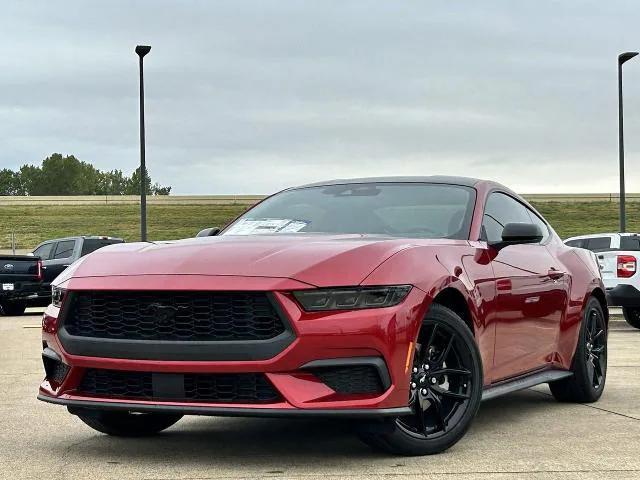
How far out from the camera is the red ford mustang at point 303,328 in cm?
514

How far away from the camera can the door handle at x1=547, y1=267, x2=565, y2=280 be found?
285 inches

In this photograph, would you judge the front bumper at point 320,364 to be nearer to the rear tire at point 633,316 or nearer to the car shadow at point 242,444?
the car shadow at point 242,444

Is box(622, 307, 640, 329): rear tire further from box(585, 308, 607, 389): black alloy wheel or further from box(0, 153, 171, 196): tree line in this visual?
box(0, 153, 171, 196): tree line

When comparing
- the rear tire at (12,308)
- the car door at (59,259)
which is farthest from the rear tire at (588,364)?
the car door at (59,259)

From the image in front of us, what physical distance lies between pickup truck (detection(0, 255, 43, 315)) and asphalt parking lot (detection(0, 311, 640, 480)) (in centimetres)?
1561

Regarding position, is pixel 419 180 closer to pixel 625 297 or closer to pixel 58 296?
pixel 58 296

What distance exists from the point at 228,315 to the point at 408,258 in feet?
3.10

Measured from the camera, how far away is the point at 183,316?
525cm

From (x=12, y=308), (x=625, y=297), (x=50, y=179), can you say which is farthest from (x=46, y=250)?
(x=50, y=179)

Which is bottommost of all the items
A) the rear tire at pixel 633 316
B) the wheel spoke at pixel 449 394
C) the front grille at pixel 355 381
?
the rear tire at pixel 633 316

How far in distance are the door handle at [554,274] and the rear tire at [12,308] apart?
18.0 meters

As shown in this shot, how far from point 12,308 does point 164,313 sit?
770 inches

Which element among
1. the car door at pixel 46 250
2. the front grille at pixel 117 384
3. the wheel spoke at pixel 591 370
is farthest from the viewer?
the car door at pixel 46 250

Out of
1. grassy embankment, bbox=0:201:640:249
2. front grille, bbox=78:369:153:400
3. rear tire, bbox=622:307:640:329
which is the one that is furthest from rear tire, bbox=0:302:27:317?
grassy embankment, bbox=0:201:640:249
